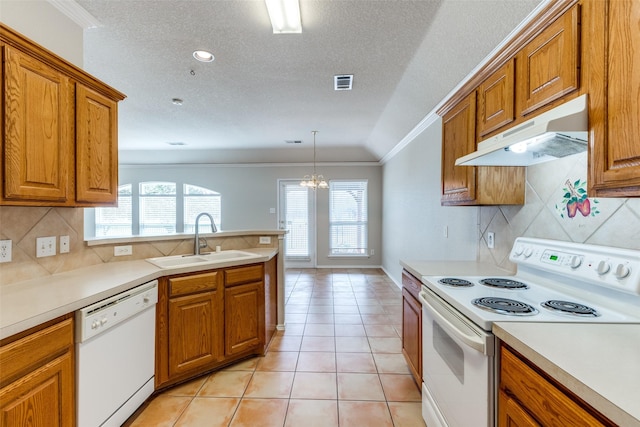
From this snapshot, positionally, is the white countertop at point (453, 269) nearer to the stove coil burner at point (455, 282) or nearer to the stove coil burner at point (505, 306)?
the stove coil burner at point (455, 282)

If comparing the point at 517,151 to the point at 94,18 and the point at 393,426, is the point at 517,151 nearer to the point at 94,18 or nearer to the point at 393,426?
the point at 393,426

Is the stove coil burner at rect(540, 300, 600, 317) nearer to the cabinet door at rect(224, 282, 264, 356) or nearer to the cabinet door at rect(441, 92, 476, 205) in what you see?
the cabinet door at rect(441, 92, 476, 205)

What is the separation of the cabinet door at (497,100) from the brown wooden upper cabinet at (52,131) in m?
2.39

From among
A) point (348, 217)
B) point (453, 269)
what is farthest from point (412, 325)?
point (348, 217)

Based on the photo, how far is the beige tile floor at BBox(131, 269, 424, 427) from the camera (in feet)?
6.00

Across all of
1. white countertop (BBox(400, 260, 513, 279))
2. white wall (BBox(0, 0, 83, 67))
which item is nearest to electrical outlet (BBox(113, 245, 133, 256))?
white wall (BBox(0, 0, 83, 67))

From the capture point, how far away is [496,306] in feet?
3.99

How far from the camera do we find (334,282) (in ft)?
17.5

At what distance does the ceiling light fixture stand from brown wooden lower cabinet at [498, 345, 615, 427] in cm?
217

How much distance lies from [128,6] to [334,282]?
4617mm

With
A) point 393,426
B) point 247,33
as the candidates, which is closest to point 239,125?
point 247,33

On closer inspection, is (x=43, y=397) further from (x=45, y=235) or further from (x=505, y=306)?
(x=505, y=306)

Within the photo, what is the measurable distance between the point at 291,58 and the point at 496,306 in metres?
2.40

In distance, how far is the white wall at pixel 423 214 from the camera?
105 inches
